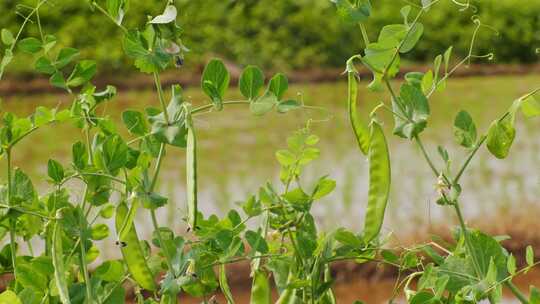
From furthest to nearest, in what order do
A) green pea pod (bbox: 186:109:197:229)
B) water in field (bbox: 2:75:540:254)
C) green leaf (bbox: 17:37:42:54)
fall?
water in field (bbox: 2:75:540:254)
green leaf (bbox: 17:37:42:54)
green pea pod (bbox: 186:109:197:229)

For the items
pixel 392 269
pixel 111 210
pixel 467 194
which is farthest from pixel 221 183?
pixel 111 210

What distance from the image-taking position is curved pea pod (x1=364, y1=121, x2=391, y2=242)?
2.45ft

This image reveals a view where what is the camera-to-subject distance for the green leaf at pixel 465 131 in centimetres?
77

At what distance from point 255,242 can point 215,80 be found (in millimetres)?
109

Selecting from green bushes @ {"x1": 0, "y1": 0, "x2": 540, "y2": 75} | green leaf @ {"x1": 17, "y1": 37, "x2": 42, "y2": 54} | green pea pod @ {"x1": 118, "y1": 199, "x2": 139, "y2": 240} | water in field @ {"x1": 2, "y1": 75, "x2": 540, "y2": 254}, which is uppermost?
green leaf @ {"x1": 17, "y1": 37, "x2": 42, "y2": 54}

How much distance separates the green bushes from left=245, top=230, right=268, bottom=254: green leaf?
652cm

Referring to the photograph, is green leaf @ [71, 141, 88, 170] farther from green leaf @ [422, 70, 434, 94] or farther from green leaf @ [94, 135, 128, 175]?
green leaf @ [422, 70, 434, 94]

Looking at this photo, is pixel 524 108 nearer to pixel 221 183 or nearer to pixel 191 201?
pixel 191 201

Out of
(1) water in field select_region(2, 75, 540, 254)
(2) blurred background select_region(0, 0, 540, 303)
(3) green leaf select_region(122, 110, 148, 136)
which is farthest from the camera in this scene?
(2) blurred background select_region(0, 0, 540, 303)

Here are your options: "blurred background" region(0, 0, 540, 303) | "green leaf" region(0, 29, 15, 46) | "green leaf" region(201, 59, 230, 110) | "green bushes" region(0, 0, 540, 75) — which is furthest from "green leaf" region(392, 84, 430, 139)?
"green bushes" region(0, 0, 540, 75)

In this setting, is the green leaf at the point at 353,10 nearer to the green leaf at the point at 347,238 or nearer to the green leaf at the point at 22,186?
the green leaf at the point at 347,238

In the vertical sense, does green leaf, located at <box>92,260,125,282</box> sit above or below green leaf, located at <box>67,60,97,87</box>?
below

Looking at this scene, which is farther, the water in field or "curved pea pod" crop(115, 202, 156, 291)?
the water in field

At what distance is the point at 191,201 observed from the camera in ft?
2.28
